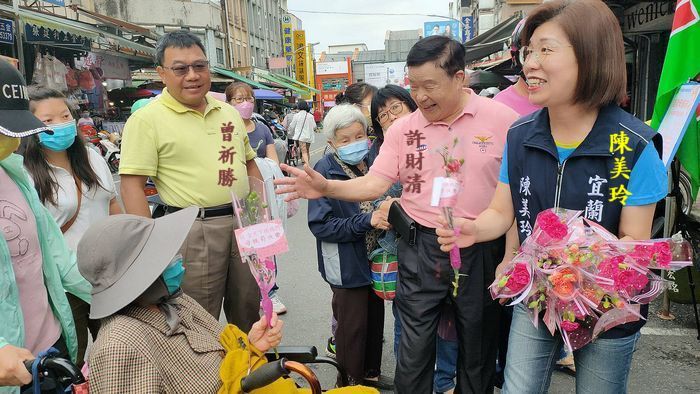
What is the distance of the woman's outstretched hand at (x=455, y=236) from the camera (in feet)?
5.79

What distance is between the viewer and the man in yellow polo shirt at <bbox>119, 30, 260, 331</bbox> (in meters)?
2.49

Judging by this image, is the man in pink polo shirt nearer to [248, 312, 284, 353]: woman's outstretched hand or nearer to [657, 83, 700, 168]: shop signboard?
[248, 312, 284, 353]: woman's outstretched hand

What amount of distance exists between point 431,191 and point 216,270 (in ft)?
4.14

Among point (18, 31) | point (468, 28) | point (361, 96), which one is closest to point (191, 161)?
point (361, 96)

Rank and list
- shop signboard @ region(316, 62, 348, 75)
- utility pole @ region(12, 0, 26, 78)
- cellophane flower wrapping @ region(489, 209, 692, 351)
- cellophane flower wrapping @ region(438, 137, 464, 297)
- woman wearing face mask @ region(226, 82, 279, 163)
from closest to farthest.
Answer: cellophane flower wrapping @ region(489, 209, 692, 351) → cellophane flower wrapping @ region(438, 137, 464, 297) → woman wearing face mask @ region(226, 82, 279, 163) → utility pole @ region(12, 0, 26, 78) → shop signboard @ region(316, 62, 348, 75)

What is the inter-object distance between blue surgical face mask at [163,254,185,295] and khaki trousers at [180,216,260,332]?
757 millimetres

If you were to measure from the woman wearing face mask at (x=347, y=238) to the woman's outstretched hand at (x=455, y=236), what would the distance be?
2.47 feet

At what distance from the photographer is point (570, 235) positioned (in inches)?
60.2

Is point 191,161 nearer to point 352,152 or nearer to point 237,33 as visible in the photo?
point 352,152

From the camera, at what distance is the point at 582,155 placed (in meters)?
1.62

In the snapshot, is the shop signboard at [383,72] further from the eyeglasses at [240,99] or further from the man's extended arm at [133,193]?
the man's extended arm at [133,193]

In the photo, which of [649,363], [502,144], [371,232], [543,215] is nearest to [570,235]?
[543,215]

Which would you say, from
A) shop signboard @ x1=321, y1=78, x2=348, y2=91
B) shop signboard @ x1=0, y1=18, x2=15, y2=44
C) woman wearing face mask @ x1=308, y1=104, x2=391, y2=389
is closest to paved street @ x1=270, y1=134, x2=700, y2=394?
woman wearing face mask @ x1=308, y1=104, x2=391, y2=389

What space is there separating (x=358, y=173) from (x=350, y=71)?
6182 cm
